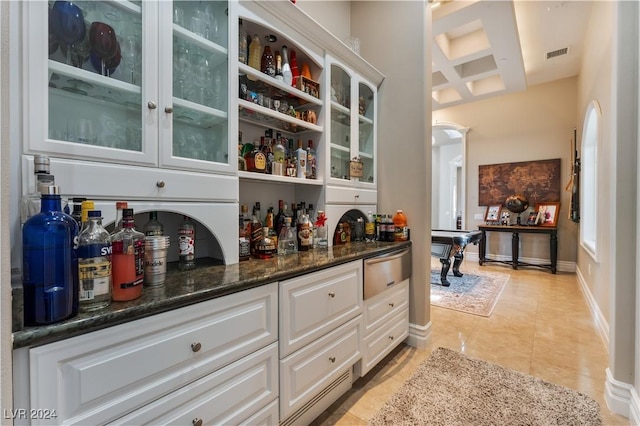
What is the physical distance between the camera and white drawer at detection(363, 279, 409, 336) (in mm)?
1846

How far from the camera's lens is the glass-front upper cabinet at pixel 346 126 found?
2.22 metres

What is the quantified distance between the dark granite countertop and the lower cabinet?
414mm

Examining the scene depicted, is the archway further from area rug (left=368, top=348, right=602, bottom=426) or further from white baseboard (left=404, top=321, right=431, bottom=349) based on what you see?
area rug (left=368, top=348, right=602, bottom=426)

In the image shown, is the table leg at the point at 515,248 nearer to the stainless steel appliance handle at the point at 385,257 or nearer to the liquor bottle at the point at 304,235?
the stainless steel appliance handle at the point at 385,257

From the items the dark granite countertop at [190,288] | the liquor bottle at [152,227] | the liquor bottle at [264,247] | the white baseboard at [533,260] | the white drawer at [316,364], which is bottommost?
the white baseboard at [533,260]

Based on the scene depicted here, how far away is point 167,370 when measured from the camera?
910 millimetres

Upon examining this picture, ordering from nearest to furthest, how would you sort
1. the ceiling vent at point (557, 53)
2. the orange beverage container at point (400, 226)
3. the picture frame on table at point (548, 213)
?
the orange beverage container at point (400, 226) → the ceiling vent at point (557, 53) → the picture frame on table at point (548, 213)

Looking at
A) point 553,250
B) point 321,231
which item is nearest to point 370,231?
point 321,231

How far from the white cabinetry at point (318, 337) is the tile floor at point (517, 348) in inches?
7.1

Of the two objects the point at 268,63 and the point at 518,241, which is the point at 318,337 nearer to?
the point at 268,63

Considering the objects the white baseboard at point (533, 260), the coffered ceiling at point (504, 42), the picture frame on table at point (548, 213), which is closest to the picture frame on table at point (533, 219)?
the picture frame on table at point (548, 213)

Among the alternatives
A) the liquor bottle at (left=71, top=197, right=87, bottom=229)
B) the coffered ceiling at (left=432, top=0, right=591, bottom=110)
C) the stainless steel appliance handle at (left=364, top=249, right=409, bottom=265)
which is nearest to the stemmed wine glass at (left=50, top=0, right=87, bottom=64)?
the liquor bottle at (left=71, top=197, right=87, bottom=229)

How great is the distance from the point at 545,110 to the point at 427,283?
5.11 meters

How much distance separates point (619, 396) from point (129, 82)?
3.09 m
